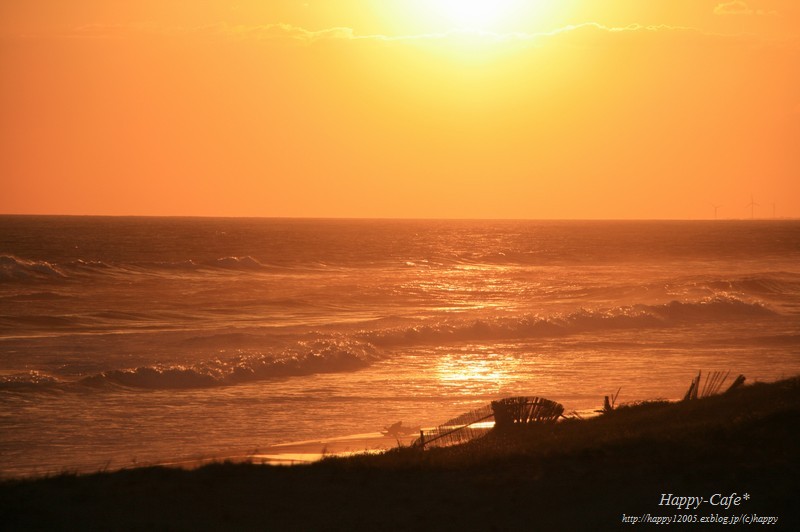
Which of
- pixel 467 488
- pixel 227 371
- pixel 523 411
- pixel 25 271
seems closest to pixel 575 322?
pixel 227 371

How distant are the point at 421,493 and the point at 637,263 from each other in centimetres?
7924

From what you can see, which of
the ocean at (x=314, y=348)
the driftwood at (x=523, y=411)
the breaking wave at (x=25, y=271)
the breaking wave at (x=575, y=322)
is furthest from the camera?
the breaking wave at (x=25, y=271)

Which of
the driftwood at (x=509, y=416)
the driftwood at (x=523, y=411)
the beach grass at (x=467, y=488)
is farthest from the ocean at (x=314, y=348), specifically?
the driftwood at (x=523, y=411)

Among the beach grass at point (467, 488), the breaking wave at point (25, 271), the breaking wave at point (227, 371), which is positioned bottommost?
the breaking wave at point (227, 371)

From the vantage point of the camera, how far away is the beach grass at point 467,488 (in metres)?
10.1

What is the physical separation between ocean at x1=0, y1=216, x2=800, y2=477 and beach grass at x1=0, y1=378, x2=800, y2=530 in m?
3.78

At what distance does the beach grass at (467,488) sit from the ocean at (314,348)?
3776mm

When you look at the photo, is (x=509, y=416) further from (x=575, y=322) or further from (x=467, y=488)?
(x=575, y=322)

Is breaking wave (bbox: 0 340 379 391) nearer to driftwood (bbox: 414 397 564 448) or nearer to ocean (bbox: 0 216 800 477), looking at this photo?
ocean (bbox: 0 216 800 477)

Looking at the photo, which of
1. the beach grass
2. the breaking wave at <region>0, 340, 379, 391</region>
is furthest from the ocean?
the beach grass

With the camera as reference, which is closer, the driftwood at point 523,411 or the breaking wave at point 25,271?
the driftwood at point 523,411

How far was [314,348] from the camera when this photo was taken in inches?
1134

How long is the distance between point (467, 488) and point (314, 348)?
59.9 ft

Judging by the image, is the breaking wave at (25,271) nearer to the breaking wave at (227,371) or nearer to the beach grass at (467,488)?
the breaking wave at (227,371)
